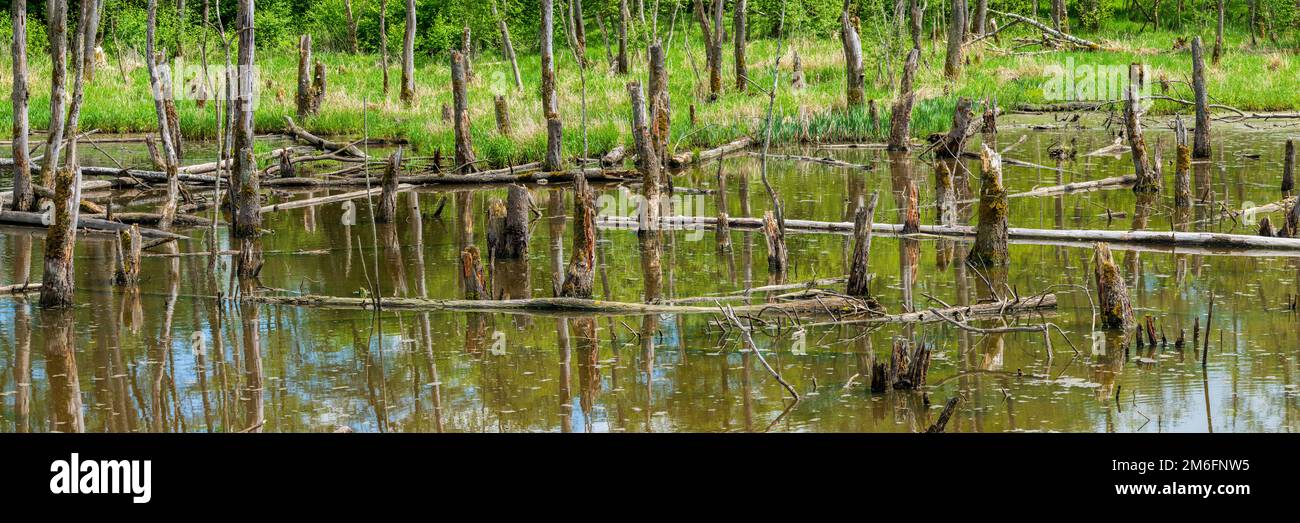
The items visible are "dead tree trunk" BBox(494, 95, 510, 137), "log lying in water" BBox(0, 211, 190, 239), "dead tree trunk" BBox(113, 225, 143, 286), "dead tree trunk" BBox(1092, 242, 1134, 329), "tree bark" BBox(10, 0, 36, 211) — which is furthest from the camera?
"dead tree trunk" BBox(494, 95, 510, 137)

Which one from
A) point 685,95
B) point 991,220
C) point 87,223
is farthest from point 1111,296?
point 685,95

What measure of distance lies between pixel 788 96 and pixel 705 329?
658 inches

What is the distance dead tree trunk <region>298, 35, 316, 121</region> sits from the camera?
86.4 feet

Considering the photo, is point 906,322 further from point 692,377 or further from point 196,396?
point 196,396

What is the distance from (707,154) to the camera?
2191 cm

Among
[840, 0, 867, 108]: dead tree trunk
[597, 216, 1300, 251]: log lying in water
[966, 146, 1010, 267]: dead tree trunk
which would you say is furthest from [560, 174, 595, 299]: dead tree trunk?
[840, 0, 867, 108]: dead tree trunk

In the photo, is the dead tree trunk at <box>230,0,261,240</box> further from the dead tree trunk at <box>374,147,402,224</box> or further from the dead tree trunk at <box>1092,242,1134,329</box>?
the dead tree trunk at <box>1092,242,1134,329</box>

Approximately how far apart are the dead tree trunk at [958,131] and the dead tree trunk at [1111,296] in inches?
379

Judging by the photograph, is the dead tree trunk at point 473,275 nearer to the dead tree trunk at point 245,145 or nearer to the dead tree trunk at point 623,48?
the dead tree trunk at point 245,145

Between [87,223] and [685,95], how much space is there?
14355 millimetres

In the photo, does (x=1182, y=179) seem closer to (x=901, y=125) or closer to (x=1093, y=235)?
(x=1093, y=235)

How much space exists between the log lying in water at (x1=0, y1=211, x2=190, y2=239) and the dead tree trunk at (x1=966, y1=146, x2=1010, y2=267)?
8206 millimetres

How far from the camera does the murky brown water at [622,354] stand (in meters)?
7.94

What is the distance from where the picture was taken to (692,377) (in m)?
8.77
